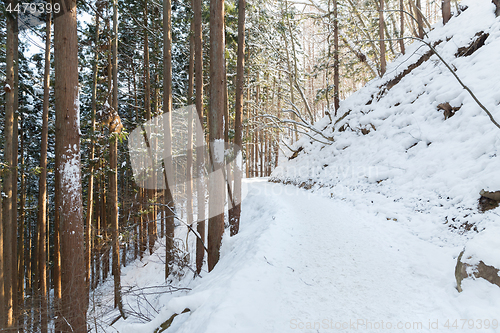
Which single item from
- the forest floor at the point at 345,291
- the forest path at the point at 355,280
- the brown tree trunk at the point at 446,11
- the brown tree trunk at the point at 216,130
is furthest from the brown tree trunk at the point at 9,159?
the brown tree trunk at the point at 446,11

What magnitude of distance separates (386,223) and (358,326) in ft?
8.88

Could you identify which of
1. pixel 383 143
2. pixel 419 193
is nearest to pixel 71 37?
pixel 419 193

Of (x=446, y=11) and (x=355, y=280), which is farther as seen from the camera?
(x=446, y=11)

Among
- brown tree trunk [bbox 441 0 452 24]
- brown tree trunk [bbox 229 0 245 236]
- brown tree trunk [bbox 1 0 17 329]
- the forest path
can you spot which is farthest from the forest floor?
brown tree trunk [bbox 441 0 452 24]

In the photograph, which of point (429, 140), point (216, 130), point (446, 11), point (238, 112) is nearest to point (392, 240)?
point (429, 140)

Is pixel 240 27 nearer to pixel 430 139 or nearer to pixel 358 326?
pixel 430 139

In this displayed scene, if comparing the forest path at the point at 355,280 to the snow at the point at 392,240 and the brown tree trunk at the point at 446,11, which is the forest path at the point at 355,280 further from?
the brown tree trunk at the point at 446,11

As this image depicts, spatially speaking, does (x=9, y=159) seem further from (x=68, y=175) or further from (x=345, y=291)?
(x=345, y=291)

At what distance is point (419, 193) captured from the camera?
16.3 feet

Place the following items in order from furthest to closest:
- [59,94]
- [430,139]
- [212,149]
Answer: [430,139] → [212,149] → [59,94]

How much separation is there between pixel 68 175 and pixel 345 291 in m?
4.41

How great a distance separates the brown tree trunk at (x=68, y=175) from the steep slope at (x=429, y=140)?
5207mm

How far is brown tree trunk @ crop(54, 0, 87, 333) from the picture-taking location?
3611 millimetres

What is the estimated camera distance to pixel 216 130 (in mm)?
5738
